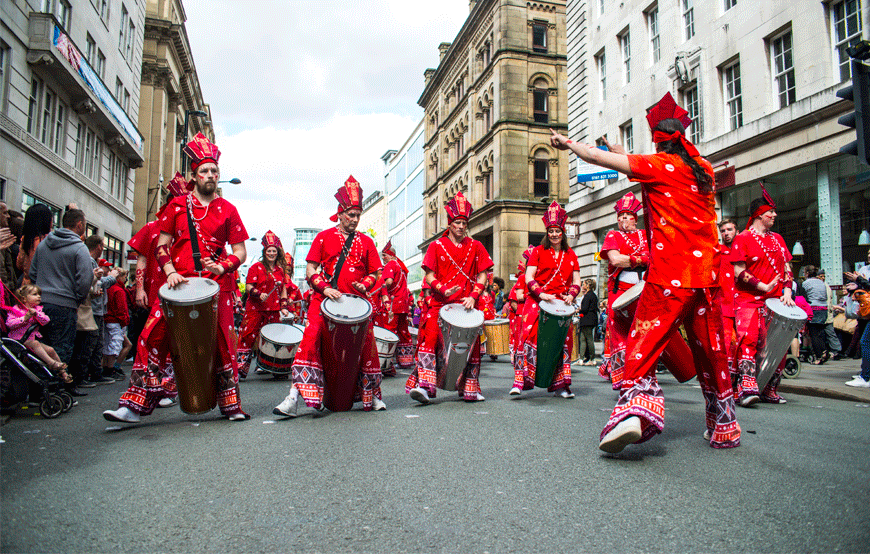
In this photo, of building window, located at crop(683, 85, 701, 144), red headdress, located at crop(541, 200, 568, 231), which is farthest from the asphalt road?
building window, located at crop(683, 85, 701, 144)

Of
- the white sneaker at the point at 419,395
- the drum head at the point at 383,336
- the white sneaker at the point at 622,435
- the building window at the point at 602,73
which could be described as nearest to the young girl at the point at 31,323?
the white sneaker at the point at 419,395

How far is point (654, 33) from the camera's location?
21344 millimetres

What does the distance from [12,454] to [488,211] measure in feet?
117

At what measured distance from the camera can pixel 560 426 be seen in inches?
206

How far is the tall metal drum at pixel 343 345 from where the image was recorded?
5660mm

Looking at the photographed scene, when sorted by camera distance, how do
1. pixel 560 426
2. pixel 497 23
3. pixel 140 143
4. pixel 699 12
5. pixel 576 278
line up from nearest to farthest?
pixel 560 426 → pixel 576 278 → pixel 699 12 → pixel 140 143 → pixel 497 23

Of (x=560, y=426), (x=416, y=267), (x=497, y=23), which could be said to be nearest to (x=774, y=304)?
(x=560, y=426)

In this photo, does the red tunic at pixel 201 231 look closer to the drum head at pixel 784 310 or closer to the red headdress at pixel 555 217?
the red headdress at pixel 555 217

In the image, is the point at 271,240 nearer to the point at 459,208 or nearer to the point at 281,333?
the point at 281,333

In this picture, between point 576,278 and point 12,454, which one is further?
point 576,278

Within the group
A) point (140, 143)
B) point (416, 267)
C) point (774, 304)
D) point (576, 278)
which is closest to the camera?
point (774, 304)

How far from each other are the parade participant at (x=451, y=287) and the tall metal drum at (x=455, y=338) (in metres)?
0.09

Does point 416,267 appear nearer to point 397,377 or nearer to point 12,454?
point 397,377

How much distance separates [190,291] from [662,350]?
3351 mm
